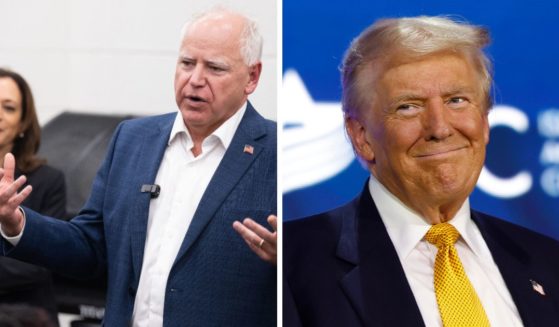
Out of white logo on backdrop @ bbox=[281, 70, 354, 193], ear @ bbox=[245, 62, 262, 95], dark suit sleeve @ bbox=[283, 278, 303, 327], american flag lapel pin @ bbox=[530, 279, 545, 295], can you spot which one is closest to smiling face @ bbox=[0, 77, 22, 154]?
ear @ bbox=[245, 62, 262, 95]

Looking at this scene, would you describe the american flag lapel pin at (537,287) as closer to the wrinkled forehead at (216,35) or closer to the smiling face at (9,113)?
the wrinkled forehead at (216,35)

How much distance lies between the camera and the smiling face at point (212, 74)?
304cm

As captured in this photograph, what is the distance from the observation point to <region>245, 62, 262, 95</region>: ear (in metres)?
3.09

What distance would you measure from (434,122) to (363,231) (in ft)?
1.38

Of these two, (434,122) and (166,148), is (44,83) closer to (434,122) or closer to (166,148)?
(166,148)

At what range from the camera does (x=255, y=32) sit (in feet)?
10.1

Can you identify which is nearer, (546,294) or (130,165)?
(546,294)

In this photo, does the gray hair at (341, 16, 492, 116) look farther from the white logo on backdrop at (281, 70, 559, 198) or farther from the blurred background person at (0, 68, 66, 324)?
the blurred background person at (0, 68, 66, 324)

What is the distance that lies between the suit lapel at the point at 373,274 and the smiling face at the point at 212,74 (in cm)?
70

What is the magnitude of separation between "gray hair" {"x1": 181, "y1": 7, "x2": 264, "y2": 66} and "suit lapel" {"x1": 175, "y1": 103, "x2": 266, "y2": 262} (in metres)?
0.19

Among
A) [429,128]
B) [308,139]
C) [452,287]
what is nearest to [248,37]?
[308,139]

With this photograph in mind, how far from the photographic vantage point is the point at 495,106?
2.63m

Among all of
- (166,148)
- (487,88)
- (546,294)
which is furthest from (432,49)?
(166,148)

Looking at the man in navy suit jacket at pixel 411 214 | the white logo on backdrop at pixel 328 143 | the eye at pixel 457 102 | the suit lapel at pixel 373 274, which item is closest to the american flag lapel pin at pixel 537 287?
the man in navy suit jacket at pixel 411 214
